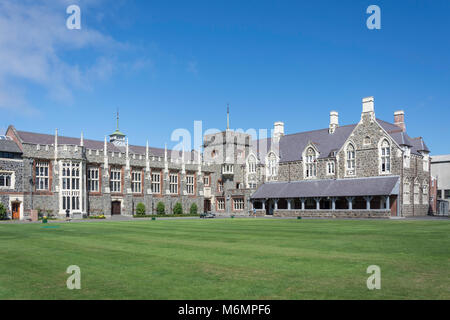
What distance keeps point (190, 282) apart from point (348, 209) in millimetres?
39438

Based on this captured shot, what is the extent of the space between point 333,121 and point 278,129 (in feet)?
32.1

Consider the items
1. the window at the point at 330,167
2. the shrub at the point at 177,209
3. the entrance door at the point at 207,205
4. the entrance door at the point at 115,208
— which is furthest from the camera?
the entrance door at the point at 207,205

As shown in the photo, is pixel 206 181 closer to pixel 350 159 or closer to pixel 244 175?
pixel 244 175

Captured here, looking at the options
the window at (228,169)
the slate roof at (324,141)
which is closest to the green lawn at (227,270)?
the slate roof at (324,141)

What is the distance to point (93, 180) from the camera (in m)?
49.0

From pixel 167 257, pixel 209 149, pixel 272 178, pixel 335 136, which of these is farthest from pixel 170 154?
pixel 167 257

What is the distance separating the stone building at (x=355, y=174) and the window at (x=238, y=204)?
121 inches

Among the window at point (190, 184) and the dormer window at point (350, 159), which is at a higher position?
the dormer window at point (350, 159)

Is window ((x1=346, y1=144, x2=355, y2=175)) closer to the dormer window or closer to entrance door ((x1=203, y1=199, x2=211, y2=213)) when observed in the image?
the dormer window

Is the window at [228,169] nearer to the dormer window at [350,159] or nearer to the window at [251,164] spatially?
the window at [251,164]

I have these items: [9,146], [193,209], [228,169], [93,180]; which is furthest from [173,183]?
[9,146]

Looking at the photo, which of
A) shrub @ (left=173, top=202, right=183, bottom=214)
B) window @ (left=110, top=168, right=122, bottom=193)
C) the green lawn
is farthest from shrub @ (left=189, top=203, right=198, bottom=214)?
the green lawn

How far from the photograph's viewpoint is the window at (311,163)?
171ft

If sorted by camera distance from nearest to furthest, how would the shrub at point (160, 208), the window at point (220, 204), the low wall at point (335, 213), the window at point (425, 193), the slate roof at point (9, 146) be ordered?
1. the low wall at point (335, 213)
2. the slate roof at point (9, 146)
3. the window at point (425, 193)
4. the shrub at point (160, 208)
5. the window at point (220, 204)
